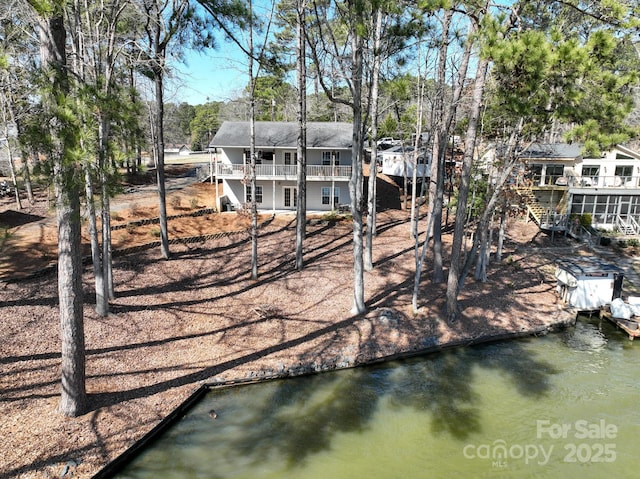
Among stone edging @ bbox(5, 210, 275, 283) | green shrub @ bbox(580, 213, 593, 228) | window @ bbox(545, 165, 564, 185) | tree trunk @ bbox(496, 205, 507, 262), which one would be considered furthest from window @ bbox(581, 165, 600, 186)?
stone edging @ bbox(5, 210, 275, 283)

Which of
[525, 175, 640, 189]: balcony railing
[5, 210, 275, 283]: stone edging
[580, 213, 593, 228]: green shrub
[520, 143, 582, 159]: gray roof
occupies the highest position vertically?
[520, 143, 582, 159]: gray roof

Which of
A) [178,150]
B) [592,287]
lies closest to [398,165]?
[592,287]

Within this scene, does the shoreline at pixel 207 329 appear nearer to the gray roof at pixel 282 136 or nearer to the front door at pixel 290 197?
the front door at pixel 290 197

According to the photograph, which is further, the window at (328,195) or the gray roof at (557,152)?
the window at (328,195)

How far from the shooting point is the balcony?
25023mm

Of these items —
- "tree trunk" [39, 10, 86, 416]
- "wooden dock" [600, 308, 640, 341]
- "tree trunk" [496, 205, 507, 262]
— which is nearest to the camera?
"tree trunk" [39, 10, 86, 416]

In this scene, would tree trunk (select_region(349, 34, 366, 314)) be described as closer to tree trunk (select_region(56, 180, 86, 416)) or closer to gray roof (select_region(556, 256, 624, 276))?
tree trunk (select_region(56, 180, 86, 416))

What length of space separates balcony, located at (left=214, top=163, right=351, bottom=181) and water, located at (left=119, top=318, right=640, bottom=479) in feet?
48.7

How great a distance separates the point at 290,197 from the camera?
87.3 ft

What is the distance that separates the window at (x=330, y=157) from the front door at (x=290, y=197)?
103 inches

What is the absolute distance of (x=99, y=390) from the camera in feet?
31.6

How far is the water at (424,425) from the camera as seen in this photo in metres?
8.46

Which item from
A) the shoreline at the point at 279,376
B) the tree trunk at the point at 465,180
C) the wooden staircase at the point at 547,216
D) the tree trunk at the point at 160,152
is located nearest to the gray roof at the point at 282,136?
the tree trunk at the point at 160,152

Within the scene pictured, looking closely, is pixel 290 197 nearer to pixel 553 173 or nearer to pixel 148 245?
pixel 148 245
